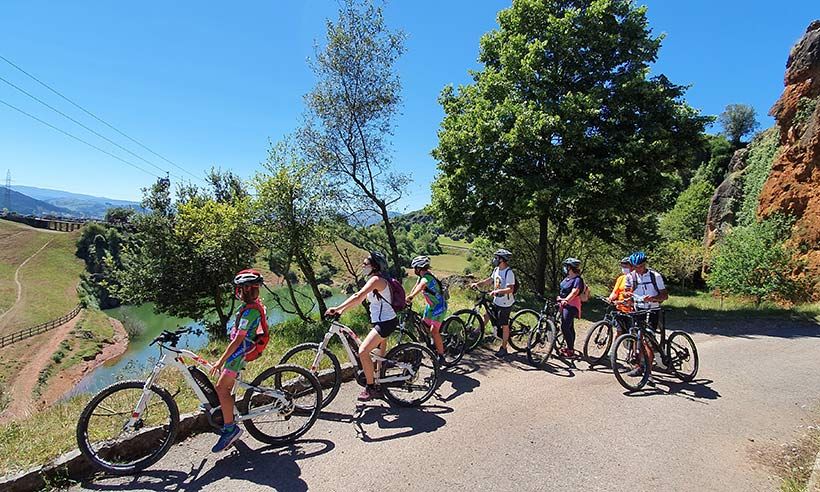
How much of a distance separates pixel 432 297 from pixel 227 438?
3583mm

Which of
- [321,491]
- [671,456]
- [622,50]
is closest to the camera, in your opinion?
[321,491]

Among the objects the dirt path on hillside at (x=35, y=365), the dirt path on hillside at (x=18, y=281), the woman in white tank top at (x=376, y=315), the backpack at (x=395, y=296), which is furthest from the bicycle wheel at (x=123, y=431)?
the dirt path on hillside at (x=18, y=281)

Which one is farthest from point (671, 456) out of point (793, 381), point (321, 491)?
point (793, 381)

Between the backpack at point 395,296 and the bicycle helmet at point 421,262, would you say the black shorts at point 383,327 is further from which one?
the bicycle helmet at point 421,262

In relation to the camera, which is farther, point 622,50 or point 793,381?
point 622,50

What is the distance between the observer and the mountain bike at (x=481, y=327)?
300 inches

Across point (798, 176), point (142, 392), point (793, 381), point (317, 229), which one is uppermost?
point (798, 176)

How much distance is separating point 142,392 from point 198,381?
1.63ft

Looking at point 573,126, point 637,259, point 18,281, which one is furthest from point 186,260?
point 18,281

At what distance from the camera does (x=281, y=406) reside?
4.53 metres

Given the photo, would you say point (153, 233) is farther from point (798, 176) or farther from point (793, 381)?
point (798, 176)

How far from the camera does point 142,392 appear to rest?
3.96 m

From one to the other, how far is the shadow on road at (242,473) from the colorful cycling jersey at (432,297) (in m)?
2.83

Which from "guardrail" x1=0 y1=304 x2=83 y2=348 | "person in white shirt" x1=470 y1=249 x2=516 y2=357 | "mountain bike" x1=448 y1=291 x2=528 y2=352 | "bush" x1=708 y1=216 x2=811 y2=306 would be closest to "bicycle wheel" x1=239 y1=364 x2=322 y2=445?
"mountain bike" x1=448 y1=291 x2=528 y2=352
